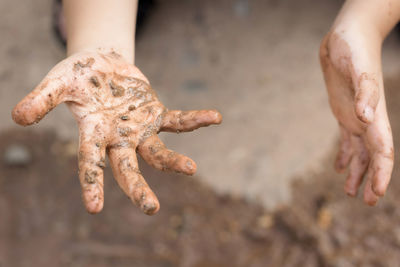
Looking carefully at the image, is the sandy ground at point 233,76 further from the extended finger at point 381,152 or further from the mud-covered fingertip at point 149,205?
the mud-covered fingertip at point 149,205

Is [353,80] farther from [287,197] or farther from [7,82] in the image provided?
[7,82]

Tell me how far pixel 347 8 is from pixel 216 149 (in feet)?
3.16

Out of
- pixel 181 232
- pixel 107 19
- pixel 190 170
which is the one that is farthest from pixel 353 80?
pixel 181 232

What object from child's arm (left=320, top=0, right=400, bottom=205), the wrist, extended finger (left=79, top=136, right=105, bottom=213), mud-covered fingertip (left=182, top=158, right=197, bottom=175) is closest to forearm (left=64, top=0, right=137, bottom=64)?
the wrist

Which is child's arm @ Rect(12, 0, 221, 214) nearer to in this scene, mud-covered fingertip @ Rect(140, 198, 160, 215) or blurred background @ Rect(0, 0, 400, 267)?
mud-covered fingertip @ Rect(140, 198, 160, 215)

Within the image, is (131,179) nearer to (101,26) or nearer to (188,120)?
(188,120)

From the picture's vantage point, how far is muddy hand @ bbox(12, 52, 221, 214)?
37.4 inches

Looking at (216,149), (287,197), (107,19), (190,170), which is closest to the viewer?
(190,170)

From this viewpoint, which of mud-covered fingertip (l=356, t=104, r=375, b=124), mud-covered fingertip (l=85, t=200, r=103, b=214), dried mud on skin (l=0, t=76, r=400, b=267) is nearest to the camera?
mud-covered fingertip (l=85, t=200, r=103, b=214)

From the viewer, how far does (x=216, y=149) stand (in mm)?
2049

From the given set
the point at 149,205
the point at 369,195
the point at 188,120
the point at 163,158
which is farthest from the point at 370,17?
the point at 149,205

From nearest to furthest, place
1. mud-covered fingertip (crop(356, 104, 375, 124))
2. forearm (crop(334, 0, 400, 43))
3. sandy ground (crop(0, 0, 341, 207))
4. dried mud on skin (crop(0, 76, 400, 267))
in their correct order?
mud-covered fingertip (crop(356, 104, 375, 124))
forearm (crop(334, 0, 400, 43))
dried mud on skin (crop(0, 76, 400, 267))
sandy ground (crop(0, 0, 341, 207))

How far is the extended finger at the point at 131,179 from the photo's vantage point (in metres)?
0.92

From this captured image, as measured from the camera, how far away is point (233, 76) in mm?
2217
